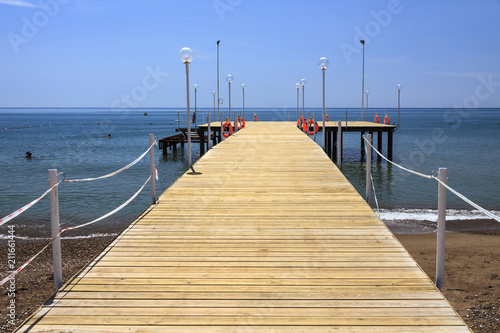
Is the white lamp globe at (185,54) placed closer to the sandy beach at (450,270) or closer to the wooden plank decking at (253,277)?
the wooden plank decking at (253,277)

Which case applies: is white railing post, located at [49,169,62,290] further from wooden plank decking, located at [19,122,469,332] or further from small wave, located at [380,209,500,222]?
small wave, located at [380,209,500,222]

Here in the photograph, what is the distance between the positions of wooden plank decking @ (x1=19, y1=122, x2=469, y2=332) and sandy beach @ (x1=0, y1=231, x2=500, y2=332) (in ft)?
9.06

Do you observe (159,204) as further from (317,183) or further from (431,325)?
(431,325)

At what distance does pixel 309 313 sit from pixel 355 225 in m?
2.51

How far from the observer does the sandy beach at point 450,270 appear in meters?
7.41

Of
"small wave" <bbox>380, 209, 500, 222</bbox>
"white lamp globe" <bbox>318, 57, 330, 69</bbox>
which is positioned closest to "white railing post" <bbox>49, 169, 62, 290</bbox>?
"small wave" <bbox>380, 209, 500, 222</bbox>

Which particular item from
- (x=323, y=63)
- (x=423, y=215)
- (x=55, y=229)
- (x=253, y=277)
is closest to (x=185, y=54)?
(x=55, y=229)

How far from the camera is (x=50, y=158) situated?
122 feet

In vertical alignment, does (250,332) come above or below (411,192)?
above

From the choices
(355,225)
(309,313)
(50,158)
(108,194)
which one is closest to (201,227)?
(355,225)

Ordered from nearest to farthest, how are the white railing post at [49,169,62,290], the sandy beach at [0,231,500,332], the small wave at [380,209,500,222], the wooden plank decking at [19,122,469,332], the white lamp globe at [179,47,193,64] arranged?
the wooden plank decking at [19,122,469,332] → the white railing post at [49,169,62,290] → the sandy beach at [0,231,500,332] → the white lamp globe at [179,47,193,64] → the small wave at [380,209,500,222]

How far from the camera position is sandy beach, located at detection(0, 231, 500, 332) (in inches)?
292

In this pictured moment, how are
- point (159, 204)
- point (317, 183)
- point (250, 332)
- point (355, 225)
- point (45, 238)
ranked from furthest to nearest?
point (45, 238), point (317, 183), point (159, 204), point (355, 225), point (250, 332)

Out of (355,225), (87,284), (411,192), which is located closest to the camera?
(87,284)
